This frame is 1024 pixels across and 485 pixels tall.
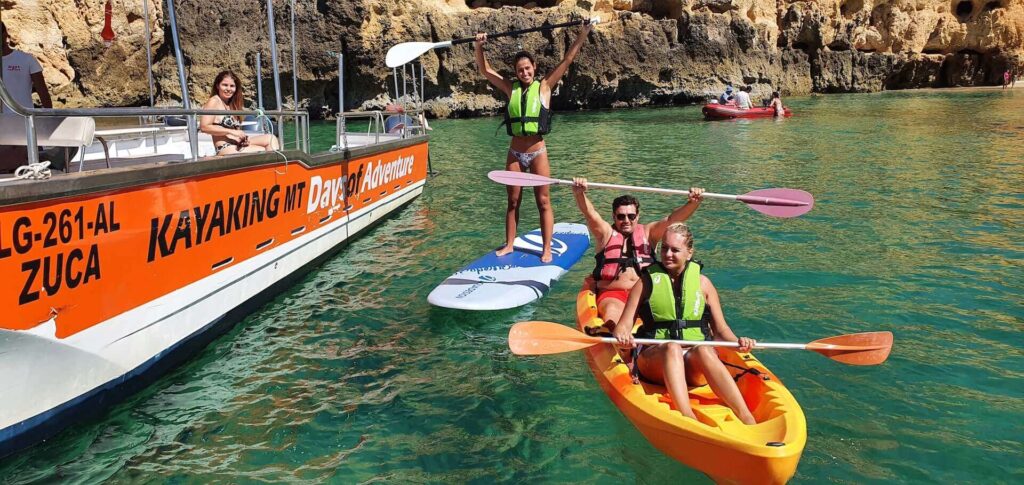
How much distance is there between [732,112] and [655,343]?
86.7 feet

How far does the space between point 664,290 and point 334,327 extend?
302 centimetres

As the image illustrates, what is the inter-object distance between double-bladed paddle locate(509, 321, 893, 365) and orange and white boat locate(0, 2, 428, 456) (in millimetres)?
2513

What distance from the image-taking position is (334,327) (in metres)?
6.18

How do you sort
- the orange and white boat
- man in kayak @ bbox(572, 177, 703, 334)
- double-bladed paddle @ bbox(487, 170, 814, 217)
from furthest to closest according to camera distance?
double-bladed paddle @ bbox(487, 170, 814, 217) → man in kayak @ bbox(572, 177, 703, 334) → the orange and white boat

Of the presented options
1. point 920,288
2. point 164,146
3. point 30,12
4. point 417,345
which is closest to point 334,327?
point 417,345

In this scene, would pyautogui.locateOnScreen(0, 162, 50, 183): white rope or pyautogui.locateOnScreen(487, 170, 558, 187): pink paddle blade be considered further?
pyautogui.locateOnScreen(487, 170, 558, 187): pink paddle blade

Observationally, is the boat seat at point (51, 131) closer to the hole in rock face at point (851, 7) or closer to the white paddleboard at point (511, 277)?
the white paddleboard at point (511, 277)

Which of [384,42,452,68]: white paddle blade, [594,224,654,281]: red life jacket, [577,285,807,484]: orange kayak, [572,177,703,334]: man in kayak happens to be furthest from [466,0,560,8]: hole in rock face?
[577,285,807,484]: orange kayak

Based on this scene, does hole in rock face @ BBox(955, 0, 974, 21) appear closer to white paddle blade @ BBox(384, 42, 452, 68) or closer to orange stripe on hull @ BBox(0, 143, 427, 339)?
white paddle blade @ BBox(384, 42, 452, 68)

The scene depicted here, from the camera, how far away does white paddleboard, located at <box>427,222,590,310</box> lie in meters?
6.34

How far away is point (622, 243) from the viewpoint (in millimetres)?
5977

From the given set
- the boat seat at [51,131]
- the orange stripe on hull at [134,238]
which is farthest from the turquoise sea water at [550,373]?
the boat seat at [51,131]

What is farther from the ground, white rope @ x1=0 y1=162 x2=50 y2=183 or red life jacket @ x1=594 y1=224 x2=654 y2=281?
white rope @ x1=0 y1=162 x2=50 y2=183

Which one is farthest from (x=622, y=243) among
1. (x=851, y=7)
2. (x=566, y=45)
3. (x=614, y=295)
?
(x=851, y=7)
